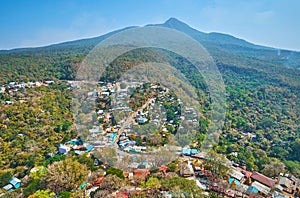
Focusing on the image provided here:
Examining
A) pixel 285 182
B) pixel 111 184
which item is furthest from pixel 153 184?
pixel 285 182

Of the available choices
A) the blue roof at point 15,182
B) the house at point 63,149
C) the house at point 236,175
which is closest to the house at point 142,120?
the house at point 63,149

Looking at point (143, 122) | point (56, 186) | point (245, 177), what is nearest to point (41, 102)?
point (143, 122)

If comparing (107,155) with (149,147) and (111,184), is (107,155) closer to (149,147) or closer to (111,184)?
(149,147)

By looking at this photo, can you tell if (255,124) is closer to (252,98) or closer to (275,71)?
(252,98)

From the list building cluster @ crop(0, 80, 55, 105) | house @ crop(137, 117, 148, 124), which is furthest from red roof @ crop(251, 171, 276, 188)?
building cluster @ crop(0, 80, 55, 105)

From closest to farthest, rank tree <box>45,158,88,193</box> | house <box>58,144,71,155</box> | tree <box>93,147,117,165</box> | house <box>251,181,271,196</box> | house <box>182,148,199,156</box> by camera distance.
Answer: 1. tree <box>45,158,88,193</box>
2. house <box>251,181,271,196</box>
3. tree <box>93,147,117,165</box>
4. house <box>182,148,199,156</box>
5. house <box>58,144,71,155</box>

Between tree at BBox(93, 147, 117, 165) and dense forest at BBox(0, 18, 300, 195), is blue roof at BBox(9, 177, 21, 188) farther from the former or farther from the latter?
tree at BBox(93, 147, 117, 165)
